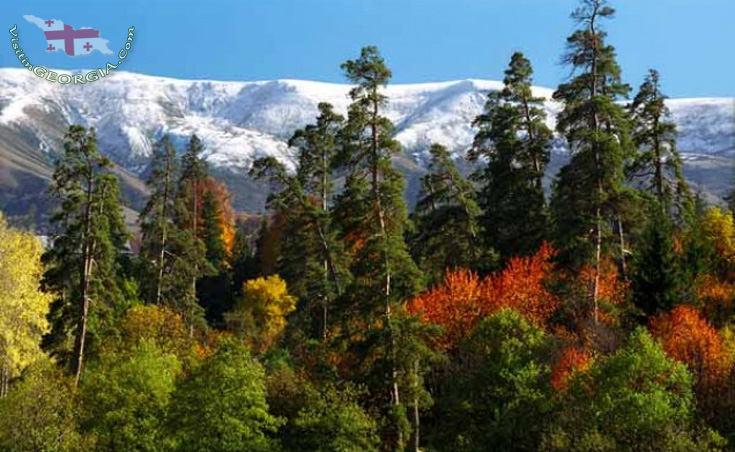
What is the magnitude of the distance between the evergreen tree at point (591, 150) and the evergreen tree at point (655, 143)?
10056mm

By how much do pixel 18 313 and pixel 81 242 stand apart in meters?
15.8

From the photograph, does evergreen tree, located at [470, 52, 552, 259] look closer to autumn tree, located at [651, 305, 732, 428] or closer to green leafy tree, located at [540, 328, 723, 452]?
autumn tree, located at [651, 305, 732, 428]

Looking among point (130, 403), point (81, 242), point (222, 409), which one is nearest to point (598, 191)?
point (222, 409)

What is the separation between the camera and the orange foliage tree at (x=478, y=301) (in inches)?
1623

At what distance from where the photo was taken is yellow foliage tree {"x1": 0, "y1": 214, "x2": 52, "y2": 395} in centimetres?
5125

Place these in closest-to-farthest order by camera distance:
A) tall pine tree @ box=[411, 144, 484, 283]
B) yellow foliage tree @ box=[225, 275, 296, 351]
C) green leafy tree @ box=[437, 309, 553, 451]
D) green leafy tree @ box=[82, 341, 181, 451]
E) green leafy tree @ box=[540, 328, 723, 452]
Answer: green leafy tree @ box=[540, 328, 723, 452]
green leafy tree @ box=[437, 309, 553, 451]
green leafy tree @ box=[82, 341, 181, 451]
tall pine tree @ box=[411, 144, 484, 283]
yellow foliage tree @ box=[225, 275, 296, 351]

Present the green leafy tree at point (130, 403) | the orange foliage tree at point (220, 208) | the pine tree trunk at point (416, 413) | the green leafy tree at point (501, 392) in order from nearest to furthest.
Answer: the green leafy tree at point (501, 392) → the pine tree trunk at point (416, 413) → the green leafy tree at point (130, 403) → the orange foliage tree at point (220, 208)

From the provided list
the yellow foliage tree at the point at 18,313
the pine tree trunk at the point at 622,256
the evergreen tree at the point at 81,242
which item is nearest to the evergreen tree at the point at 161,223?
the yellow foliage tree at the point at 18,313

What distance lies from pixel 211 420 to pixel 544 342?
14.4 m

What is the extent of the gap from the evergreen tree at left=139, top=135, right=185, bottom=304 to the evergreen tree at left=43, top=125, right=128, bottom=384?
1012 cm

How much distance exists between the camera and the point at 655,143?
47.6 metres

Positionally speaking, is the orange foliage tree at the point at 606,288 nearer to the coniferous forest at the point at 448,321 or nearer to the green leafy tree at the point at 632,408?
the coniferous forest at the point at 448,321

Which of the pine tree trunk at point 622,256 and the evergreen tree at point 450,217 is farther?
the evergreen tree at point 450,217

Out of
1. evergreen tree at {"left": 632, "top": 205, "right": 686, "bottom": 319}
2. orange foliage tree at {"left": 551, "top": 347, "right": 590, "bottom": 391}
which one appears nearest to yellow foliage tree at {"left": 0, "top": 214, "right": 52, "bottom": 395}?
orange foliage tree at {"left": 551, "top": 347, "right": 590, "bottom": 391}
